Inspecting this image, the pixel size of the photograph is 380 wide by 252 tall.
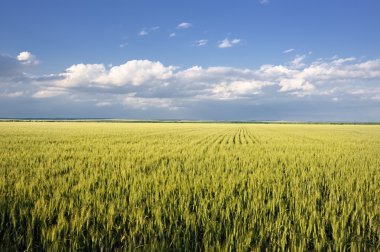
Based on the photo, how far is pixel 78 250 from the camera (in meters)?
2.51

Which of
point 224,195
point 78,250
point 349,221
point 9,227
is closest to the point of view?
point 78,250

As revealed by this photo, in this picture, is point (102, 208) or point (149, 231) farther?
point (102, 208)

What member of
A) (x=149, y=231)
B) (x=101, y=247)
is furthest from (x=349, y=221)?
(x=101, y=247)

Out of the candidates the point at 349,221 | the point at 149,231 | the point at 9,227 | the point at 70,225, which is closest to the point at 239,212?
the point at 149,231

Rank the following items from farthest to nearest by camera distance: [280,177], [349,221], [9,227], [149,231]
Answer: [280,177], [349,221], [9,227], [149,231]

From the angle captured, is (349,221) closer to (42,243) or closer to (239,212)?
(239,212)

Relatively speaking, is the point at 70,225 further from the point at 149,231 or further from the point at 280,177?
the point at 280,177

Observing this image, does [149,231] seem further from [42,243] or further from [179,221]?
[42,243]

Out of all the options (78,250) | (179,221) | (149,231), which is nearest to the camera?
(78,250)

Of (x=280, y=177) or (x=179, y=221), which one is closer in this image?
(x=179, y=221)

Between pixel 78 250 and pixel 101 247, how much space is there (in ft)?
0.66

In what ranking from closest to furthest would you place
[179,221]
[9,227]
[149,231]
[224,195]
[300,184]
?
1. [149,231]
2. [9,227]
3. [179,221]
4. [224,195]
5. [300,184]

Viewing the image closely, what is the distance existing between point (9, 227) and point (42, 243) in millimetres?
651

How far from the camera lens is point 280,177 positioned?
239 inches
